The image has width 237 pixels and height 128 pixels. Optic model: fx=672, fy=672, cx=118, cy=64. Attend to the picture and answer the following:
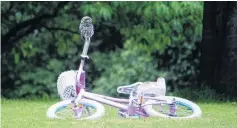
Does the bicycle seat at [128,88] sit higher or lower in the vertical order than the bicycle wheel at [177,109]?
higher

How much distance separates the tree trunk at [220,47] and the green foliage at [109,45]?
1555mm

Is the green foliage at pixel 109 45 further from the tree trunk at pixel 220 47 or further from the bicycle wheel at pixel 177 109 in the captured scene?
the bicycle wheel at pixel 177 109

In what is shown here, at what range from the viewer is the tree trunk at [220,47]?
11.9 metres

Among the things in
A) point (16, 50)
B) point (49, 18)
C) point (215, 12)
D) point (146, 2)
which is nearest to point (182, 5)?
point (146, 2)

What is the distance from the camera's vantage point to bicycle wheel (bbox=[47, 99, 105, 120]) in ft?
24.7

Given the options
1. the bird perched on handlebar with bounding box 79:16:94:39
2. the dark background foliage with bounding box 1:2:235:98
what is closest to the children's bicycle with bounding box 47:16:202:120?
the bird perched on handlebar with bounding box 79:16:94:39

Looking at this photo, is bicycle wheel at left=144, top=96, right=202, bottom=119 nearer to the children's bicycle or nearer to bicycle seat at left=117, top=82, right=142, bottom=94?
the children's bicycle

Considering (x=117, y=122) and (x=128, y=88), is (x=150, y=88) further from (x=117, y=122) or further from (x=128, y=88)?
(x=117, y=122)

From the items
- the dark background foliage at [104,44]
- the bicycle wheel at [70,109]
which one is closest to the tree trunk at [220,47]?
the dark background foliage at [104,44]

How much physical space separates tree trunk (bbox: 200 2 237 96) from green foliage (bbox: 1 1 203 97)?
1.55 meters

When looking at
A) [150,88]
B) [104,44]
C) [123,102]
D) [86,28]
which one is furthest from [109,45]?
[150,88]

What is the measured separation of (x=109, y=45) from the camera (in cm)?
2033

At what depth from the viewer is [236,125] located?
7.34 metres

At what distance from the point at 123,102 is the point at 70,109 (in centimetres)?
66
